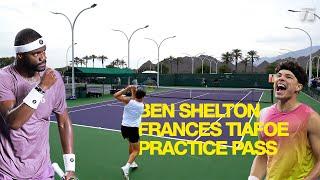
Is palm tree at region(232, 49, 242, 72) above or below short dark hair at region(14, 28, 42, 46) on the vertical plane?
above

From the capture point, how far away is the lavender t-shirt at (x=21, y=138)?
266 cm

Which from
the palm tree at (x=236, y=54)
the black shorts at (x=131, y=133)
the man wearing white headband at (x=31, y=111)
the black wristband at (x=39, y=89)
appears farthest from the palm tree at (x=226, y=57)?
the black wristband at (x=39, y=89)

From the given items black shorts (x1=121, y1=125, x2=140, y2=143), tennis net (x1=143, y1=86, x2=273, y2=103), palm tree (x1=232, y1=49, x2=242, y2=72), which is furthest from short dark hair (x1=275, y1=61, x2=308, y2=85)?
palm tree (x1=232, y1=49, x2=242, y2=72)

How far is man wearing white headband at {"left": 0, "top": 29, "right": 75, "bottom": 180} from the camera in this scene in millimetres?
2592

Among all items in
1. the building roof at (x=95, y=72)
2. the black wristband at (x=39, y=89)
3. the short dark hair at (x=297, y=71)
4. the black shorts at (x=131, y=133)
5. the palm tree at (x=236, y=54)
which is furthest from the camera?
the palm tree at (x=236, y=54)

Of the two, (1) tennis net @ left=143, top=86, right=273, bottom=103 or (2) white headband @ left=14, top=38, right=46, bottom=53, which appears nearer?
(2) white headband @ left=14, top=38, right=46, bottom=53

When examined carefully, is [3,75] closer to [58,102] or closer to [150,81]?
[58,102]

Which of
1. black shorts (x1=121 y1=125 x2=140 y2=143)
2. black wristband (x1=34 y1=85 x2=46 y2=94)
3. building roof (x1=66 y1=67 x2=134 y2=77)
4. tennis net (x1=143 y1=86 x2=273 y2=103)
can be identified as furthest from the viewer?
tennis net (x1=143 y1=86 x2=273 y2=103)

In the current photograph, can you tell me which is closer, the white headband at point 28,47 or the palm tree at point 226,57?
the white headband at point 28,47

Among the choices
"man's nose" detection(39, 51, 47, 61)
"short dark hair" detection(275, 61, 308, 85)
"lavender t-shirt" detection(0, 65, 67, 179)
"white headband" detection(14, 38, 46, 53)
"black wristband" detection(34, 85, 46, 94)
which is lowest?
"lavender t-shirt" detection(0, 65, 67, 179)

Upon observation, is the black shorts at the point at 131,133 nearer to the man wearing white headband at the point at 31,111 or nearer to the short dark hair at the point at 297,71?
the man wearing white headband at the point at 31,111

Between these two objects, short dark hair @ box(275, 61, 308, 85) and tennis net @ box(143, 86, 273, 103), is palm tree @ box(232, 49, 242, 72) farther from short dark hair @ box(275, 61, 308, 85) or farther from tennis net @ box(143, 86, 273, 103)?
short dark hair @ box(275, 61, 308, 85)

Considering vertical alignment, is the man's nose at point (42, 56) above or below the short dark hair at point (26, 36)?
below

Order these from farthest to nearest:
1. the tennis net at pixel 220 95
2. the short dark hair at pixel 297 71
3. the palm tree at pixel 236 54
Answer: the palm tree at pixel 236 54, the tennis net at pixel 220 95, the short dark hair at pixel 297 71
